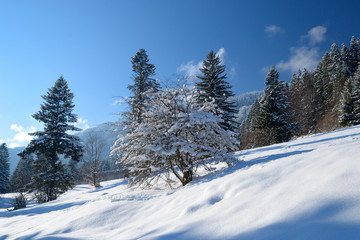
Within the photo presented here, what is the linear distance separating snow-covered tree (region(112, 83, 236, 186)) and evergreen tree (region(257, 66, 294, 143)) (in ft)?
50.6

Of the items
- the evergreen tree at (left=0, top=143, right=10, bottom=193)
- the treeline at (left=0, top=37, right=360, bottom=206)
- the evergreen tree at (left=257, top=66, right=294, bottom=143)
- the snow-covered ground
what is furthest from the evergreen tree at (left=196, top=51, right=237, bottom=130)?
the evergreen tree at (left=0, top=143, right=10, bottom=193)

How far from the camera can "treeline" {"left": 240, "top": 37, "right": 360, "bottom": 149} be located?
20.0m

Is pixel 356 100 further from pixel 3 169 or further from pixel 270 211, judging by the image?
pixel 3 169

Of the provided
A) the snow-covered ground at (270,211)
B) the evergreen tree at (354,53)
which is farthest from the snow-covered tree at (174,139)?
the evergreen tree at (354,53)

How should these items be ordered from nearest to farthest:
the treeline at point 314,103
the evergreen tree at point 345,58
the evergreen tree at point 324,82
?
the treeline at point 314,103 < the evergreen tree at point 345,58 < the evergreen tree at point 324,82

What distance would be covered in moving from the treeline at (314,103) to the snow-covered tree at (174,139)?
52.3ft

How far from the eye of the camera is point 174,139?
629 centimetres

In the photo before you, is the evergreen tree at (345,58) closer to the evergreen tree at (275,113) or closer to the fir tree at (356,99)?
the fir tree at (356,99)

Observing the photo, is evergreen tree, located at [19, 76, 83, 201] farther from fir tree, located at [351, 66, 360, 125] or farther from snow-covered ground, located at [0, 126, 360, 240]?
fir tree, located at [351, 66, 360, 125]

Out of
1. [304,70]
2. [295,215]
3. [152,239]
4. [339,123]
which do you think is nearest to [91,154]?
[152,239]

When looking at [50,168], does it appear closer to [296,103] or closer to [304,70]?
[296,103]

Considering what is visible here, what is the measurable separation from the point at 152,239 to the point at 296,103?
32.0 m

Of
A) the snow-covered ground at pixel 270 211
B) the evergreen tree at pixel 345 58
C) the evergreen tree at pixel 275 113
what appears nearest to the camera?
the snow-covered ground at pixel 270 211

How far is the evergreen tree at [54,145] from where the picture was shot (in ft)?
47.6
